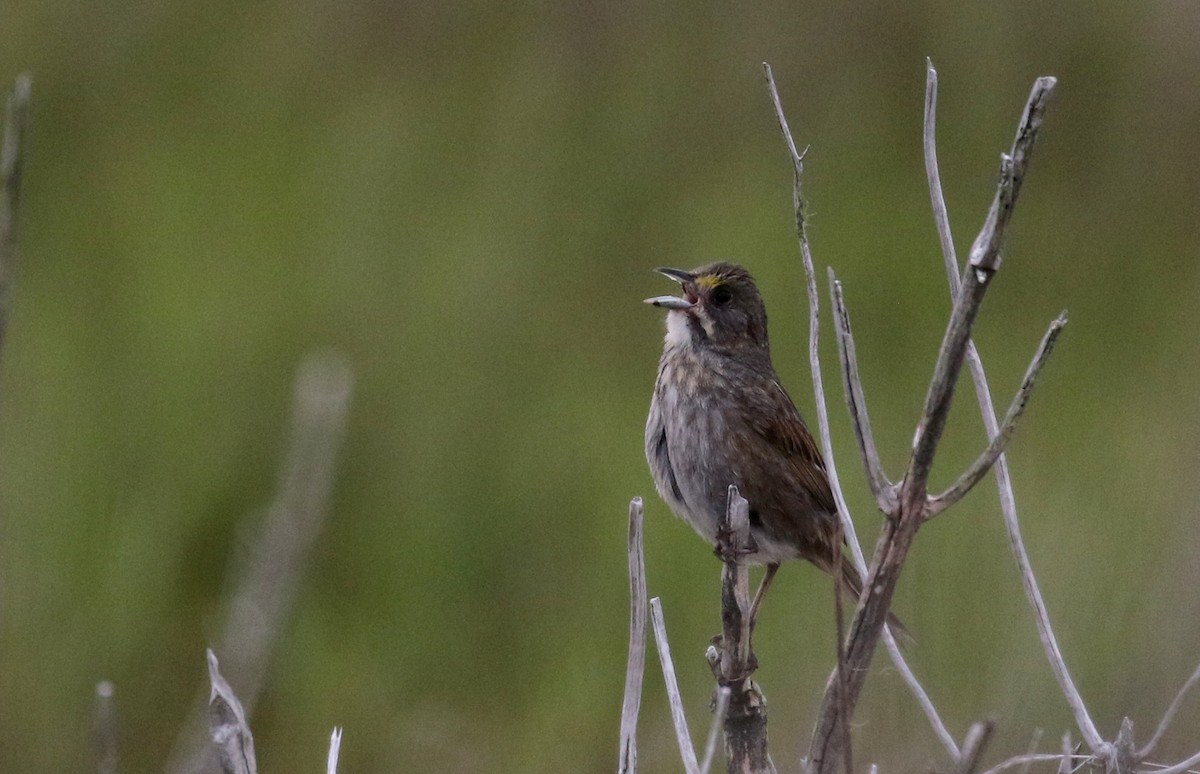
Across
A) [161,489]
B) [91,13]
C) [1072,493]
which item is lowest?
[161,489]

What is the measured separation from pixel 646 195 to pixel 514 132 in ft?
2.58

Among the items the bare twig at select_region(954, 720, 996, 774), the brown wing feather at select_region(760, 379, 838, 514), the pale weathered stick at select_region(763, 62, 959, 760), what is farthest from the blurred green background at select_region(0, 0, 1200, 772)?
the bare twig at select_region(954, 720, 996, 774)

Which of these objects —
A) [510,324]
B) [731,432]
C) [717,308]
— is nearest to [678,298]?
[717,308]

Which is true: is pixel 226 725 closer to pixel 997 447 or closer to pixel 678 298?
pixel 997 447

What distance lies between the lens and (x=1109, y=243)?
9484 millimetres

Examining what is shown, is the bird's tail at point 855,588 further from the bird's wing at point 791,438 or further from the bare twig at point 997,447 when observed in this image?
the bare twig at point 997,447

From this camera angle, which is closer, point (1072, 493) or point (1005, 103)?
point (1072, 493)

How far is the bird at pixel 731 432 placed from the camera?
4941 mm

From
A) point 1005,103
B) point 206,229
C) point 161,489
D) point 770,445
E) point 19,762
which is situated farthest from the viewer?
point 1005,103

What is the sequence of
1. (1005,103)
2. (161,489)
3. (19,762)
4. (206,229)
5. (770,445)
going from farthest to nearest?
(1005,103), (206,229), (161,489), (19,762), (770,445)

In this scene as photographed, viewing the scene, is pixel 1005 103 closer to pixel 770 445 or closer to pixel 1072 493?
pixel 1072 493

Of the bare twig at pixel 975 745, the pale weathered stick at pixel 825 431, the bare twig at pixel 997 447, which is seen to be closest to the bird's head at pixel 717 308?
the pale weathered stick at pixel 825 431

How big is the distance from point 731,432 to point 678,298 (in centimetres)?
40

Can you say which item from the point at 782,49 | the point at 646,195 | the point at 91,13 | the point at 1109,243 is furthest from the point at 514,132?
the point at 1109,243
